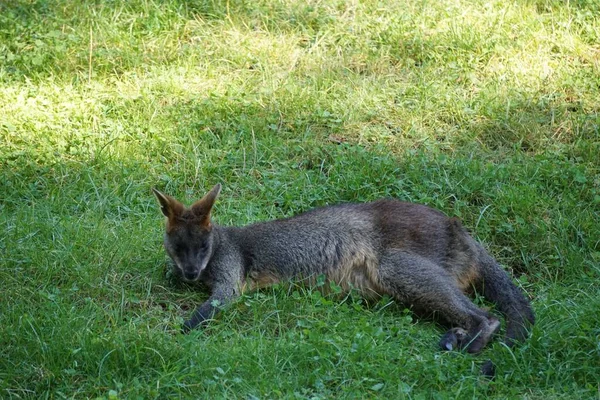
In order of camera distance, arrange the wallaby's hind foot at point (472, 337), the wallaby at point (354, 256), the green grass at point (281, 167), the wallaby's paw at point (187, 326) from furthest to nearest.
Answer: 1. the wallaby at point (354, 256)
2. the wallaby's paw at point (187, 326)
3. the wallaby's hind foot at point (472, 337)
4. the green grass at point (281, 167)

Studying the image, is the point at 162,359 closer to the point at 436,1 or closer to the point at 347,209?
the point at 347,209

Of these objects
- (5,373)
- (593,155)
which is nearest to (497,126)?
(593,155)

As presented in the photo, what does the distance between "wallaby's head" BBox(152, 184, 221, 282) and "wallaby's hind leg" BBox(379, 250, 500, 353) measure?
4.24 ft

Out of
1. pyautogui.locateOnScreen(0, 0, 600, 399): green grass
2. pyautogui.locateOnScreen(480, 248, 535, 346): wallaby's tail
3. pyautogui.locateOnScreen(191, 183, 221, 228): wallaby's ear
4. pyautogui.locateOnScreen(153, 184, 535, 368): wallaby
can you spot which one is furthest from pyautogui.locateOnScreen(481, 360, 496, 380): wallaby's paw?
pyautogui.locateOnScreen(191, 183, 221, 228): wallaby's ear

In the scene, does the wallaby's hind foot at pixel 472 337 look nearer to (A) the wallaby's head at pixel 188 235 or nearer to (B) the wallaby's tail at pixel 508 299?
(B) the wallaby's tail at pixel 508 299

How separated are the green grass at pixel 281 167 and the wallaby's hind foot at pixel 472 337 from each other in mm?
116

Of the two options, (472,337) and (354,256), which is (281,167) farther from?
(472,337)

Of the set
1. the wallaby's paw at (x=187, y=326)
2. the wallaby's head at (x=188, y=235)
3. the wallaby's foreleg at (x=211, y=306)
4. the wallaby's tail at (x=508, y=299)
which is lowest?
the wallaby's paw at (x=187, y=326)

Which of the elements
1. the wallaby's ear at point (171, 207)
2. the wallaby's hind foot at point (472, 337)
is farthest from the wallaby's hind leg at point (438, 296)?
the wallaby's ear at point (171, 207)

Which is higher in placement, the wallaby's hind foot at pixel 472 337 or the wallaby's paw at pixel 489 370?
the wallaby's paw at pixel 489 370

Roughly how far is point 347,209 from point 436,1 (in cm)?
399

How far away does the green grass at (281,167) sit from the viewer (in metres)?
5.57

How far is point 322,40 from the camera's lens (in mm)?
9852

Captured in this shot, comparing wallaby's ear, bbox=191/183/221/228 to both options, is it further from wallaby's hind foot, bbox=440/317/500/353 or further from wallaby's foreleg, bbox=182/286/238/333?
wallaby's hind foot, bbox=440/317/500/353
